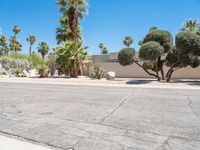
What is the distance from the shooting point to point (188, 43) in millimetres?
18750

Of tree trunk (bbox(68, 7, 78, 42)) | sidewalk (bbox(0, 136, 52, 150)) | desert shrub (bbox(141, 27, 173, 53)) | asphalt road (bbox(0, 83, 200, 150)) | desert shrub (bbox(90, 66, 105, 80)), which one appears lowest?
sidewalk (bbox(0, 136, 52, 150))

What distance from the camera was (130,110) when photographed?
333 inches

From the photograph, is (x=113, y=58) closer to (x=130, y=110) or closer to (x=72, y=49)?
(x=72, y=49)

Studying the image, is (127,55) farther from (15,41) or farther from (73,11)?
(15,41)

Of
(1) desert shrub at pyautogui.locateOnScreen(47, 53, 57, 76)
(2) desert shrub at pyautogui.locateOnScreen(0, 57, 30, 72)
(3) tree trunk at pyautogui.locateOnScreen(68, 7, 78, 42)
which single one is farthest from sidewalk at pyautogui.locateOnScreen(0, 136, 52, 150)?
(2) desert shrub at pyautogui.locateOnScreen(0, 57, 30, 72)

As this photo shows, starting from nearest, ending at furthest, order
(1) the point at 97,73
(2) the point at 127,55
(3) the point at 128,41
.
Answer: (2) the point at 127,55, (1) the point at 97,73, (3) the point at 128,41

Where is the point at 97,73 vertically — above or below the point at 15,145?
above

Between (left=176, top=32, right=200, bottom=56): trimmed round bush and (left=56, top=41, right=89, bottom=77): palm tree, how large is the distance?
530 inches

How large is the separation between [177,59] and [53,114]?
16236 mm

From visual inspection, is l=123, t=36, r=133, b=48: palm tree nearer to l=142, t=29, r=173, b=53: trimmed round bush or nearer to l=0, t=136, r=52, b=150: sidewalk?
l=142, t=29, r=173, b=53: trimmed round bush

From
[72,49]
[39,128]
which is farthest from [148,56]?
[39,128]

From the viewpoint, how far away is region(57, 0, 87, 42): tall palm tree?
32.3 meters

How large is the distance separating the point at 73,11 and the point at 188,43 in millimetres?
18399

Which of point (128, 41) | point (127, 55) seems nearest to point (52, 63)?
point (127, 55)
